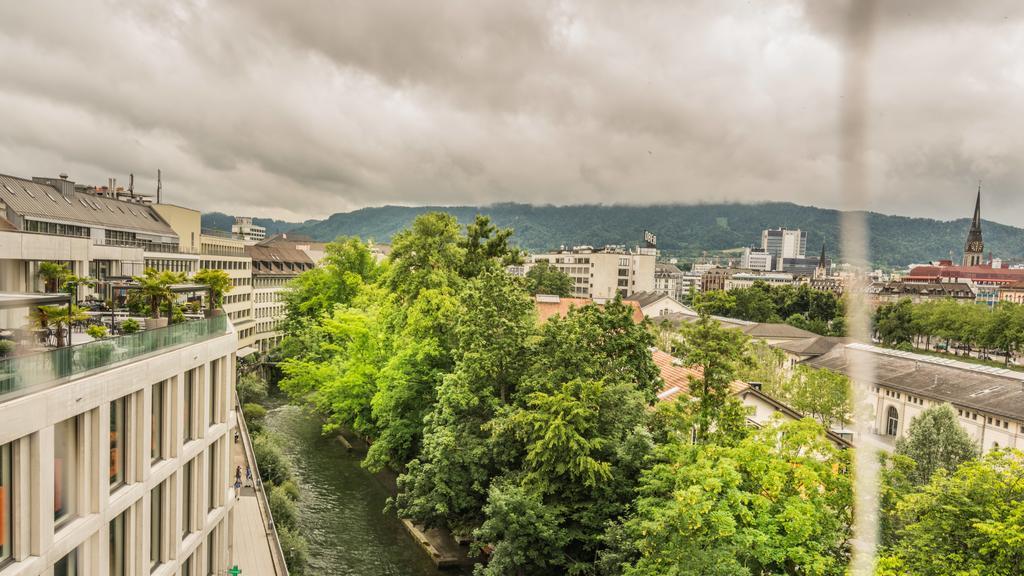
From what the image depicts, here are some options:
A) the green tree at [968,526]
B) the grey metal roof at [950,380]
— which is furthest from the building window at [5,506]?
the grey metal roof at [950,380]

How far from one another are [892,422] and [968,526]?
4450cm

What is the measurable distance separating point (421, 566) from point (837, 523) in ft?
60.4

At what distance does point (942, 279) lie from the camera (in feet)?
567

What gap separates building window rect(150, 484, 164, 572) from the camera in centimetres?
1666

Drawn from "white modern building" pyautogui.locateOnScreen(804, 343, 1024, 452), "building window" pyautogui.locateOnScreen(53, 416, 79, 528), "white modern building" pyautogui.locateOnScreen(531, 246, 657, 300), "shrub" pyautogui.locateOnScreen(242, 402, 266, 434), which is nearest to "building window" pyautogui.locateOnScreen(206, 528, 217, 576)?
"building window" pyautogui.locateOnScreen(53, 416, 79, 528)

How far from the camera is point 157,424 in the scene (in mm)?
16875

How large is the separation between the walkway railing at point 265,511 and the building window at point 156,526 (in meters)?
6.85

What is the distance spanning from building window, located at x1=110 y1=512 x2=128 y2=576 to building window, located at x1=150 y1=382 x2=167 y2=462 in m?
2.06

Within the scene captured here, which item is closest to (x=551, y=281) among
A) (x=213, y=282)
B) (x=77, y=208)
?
(x=77, y=208)

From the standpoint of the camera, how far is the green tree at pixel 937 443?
113 feet

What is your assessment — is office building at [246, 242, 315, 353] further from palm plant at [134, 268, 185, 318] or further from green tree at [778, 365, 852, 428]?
palm plant at [134, 268, 185, 318]

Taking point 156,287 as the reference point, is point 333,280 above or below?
below

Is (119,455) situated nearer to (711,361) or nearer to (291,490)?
(711,361)

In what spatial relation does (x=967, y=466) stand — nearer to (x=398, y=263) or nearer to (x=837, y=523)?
(x=837, y=523)
